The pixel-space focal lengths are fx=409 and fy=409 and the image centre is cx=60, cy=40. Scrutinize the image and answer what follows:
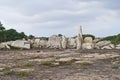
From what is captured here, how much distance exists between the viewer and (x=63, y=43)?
59.8m

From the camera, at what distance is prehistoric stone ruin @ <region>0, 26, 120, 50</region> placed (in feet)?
185

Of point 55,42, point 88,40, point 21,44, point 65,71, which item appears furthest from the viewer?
point 55,42

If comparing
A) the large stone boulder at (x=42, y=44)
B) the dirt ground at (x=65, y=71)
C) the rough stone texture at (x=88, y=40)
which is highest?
the rough stone texture at (x=88, y=40)

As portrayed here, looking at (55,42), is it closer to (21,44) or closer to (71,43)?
(71,43)

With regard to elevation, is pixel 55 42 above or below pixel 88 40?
below

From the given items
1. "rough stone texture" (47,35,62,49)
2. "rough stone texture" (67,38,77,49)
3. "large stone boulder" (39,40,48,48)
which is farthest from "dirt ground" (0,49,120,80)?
"large stone boulder" (39,40,48,48)

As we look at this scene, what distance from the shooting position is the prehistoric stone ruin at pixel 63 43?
185ft

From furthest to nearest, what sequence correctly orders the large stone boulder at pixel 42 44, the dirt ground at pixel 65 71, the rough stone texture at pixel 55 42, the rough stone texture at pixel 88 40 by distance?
the rough stone texture at pixel 55 42
the large stone boulder at pixel 42 44
the rough stone texture at pixel 88 40
the dirt ground at pixel 65 71

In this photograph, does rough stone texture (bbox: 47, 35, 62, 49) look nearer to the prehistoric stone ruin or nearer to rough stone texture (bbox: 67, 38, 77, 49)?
the prehistoric stone ruin

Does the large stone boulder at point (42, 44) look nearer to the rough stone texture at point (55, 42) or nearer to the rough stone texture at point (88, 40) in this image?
the rough stone texture at point (55, 42)

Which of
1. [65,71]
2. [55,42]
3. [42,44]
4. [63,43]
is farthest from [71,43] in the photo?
[65,71]

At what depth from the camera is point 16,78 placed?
72.7ft

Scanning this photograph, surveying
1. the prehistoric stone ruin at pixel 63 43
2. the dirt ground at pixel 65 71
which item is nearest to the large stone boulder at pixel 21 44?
the prehistoric stone ruin at pixel 63 43

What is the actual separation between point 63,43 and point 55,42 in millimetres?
1616
